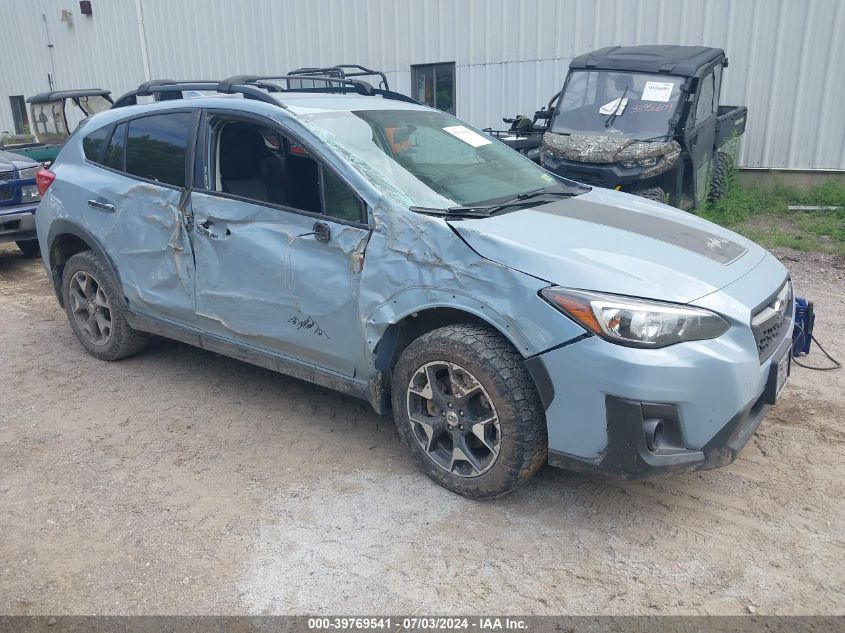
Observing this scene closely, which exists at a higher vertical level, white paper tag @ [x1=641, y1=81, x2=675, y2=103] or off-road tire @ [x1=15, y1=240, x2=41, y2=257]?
white paper tag @ [x1=641, y1=81, x2=675, y2=103]

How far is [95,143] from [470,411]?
3.36 m

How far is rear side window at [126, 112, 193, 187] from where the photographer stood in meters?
4.37

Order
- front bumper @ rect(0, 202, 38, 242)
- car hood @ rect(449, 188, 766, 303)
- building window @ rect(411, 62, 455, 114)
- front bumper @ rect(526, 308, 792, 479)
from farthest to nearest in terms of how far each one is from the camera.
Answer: building window @ rect(411, 62, 455, 114) → front bumper @ rect(0, 202, 38, 242) → car hood @ rect(449, 188, 766, 303) → front bumper @ rect(526, 308, 792, 479)

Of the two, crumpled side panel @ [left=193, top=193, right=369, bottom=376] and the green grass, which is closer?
crumpled side panel @ [left=193, top=193, right=369, bottom=376]

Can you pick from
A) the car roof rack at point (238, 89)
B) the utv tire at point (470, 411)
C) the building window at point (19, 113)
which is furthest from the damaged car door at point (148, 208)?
the building window at point (19, 113)

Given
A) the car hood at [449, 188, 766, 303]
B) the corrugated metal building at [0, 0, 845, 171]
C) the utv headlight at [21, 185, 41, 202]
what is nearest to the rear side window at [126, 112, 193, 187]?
the car hood at [449, 188, 766, 303]

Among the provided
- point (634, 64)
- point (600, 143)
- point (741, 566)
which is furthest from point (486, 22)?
point (741, 566)

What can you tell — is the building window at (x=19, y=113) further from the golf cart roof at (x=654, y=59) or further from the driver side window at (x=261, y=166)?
the driver side window at (x=261, y=166)

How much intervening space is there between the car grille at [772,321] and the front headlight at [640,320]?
0.29m

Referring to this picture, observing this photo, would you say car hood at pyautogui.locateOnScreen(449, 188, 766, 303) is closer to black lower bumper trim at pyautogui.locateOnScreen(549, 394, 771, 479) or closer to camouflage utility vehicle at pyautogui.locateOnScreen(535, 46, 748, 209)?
black lower bumper trim at pyautogui.locateOnScreen(549, 394, 771, 479)

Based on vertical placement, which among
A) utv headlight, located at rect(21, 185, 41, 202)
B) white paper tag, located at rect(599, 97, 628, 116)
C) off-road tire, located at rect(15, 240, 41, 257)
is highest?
white paper tag, located at rect(599, 97, 628, 116)

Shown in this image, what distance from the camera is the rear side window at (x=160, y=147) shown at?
4.37 meters

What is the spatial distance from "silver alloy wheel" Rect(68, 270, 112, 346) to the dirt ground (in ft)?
2.17

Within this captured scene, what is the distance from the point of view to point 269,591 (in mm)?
2881
